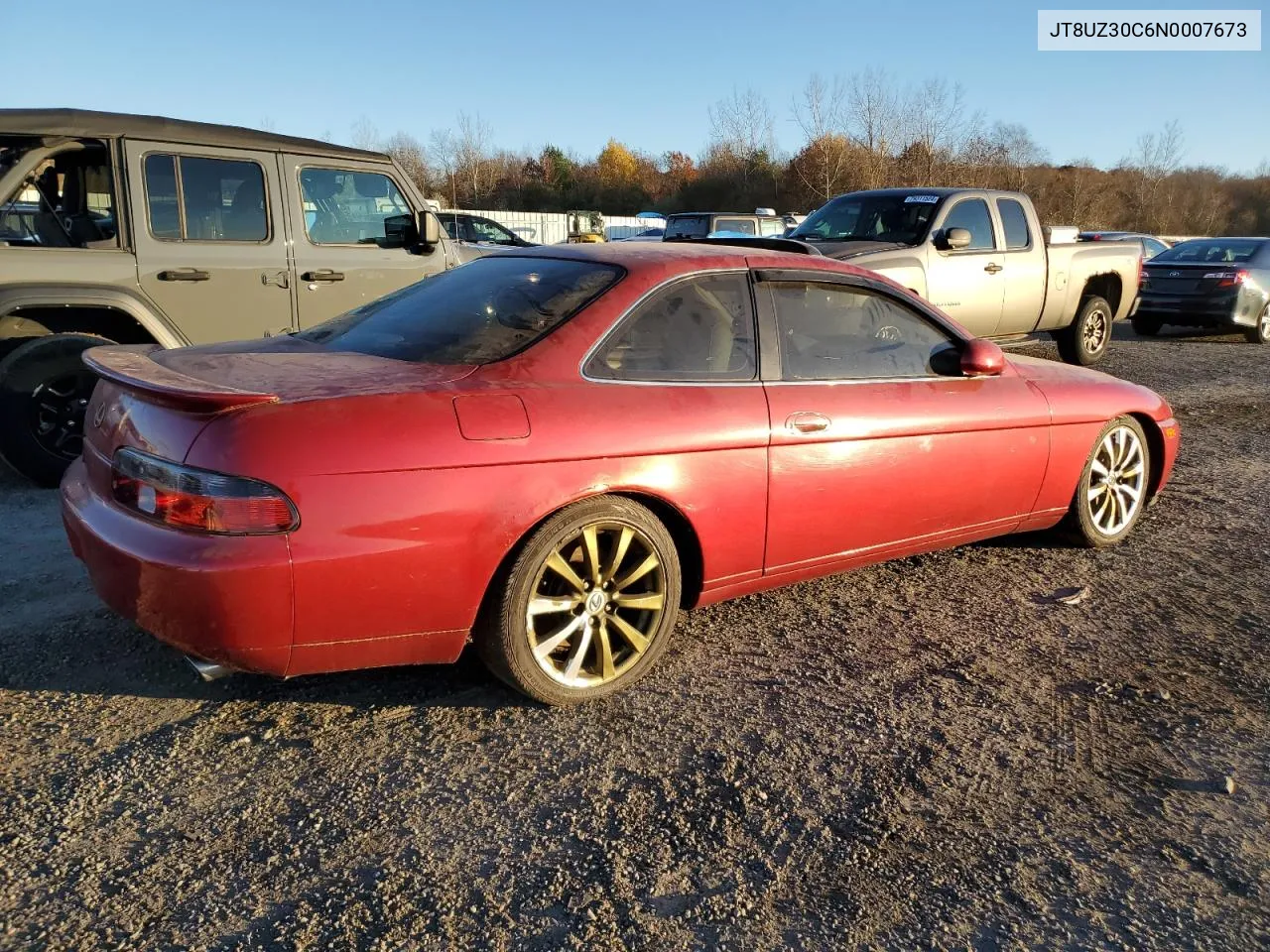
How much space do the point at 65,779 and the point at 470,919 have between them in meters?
1.29

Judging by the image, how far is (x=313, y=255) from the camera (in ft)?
19.8

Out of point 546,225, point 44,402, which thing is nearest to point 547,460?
point 44,402

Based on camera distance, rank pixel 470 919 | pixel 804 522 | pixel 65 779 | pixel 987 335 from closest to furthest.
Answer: pixel 470 919 → pixel 65 779 → pixel 804 522 → pixel 987 335

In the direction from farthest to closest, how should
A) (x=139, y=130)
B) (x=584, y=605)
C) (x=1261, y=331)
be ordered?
1. (x=1261, y=331)
2. (x=139, y=130)
3. (x=584, y=605)

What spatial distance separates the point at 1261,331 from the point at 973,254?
26.0 ft

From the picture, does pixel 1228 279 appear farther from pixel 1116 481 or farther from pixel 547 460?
pixel 547 460

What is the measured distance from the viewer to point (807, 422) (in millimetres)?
3461

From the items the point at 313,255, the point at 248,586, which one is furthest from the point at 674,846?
the point at 313,255

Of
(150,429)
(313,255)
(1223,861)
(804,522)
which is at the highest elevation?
(313,255)

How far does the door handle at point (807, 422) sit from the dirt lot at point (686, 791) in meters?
0.84

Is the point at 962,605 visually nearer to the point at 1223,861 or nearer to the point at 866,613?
the point at 866,613

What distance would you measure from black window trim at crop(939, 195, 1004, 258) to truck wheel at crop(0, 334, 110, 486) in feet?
23.1

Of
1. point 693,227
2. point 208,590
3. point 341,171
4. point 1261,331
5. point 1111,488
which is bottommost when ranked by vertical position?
point 1111,488

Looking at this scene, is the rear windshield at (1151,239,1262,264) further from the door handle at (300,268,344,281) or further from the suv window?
the suv window
